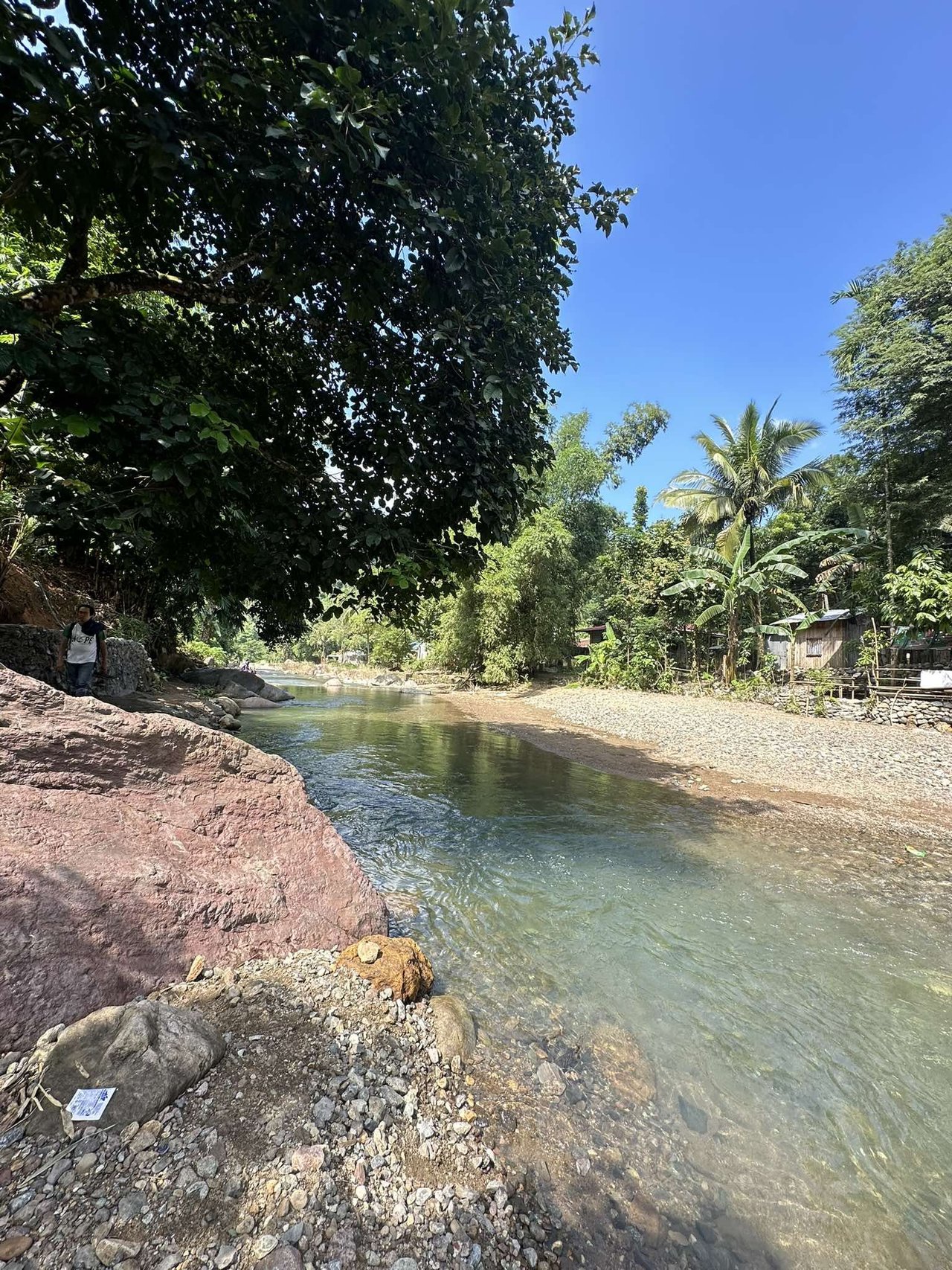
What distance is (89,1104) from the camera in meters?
1.92

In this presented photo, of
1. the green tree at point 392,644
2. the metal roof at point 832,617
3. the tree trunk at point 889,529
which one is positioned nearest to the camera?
the tree trunk at point 889,529

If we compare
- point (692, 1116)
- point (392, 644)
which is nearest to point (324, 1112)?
point (692, 1116)

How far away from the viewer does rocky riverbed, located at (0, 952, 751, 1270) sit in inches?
64.7

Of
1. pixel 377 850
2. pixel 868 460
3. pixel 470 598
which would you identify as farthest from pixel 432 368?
pixel 470 598

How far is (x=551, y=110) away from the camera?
181 inches

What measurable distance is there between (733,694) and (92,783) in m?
21.7

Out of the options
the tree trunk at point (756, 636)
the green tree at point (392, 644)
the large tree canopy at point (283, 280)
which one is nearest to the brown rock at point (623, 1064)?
the large tree canopy at point (283, 280)

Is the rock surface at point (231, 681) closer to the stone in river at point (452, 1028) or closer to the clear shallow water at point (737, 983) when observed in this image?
the clear shallow water at point (737, 983)

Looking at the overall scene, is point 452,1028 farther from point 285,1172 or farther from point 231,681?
point 231,681

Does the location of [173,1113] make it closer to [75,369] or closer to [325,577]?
[325,577]

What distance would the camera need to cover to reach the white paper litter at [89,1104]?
188cm

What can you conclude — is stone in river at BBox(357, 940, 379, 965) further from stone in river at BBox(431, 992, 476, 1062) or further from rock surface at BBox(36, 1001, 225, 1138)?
rock surface at BBox(36, 1001, 225, 1138)

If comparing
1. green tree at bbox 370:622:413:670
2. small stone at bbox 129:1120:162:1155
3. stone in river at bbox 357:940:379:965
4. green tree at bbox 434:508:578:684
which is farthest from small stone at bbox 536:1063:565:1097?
green tree at bbox 370:622:413:670

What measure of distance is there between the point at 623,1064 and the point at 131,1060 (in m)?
2.96
